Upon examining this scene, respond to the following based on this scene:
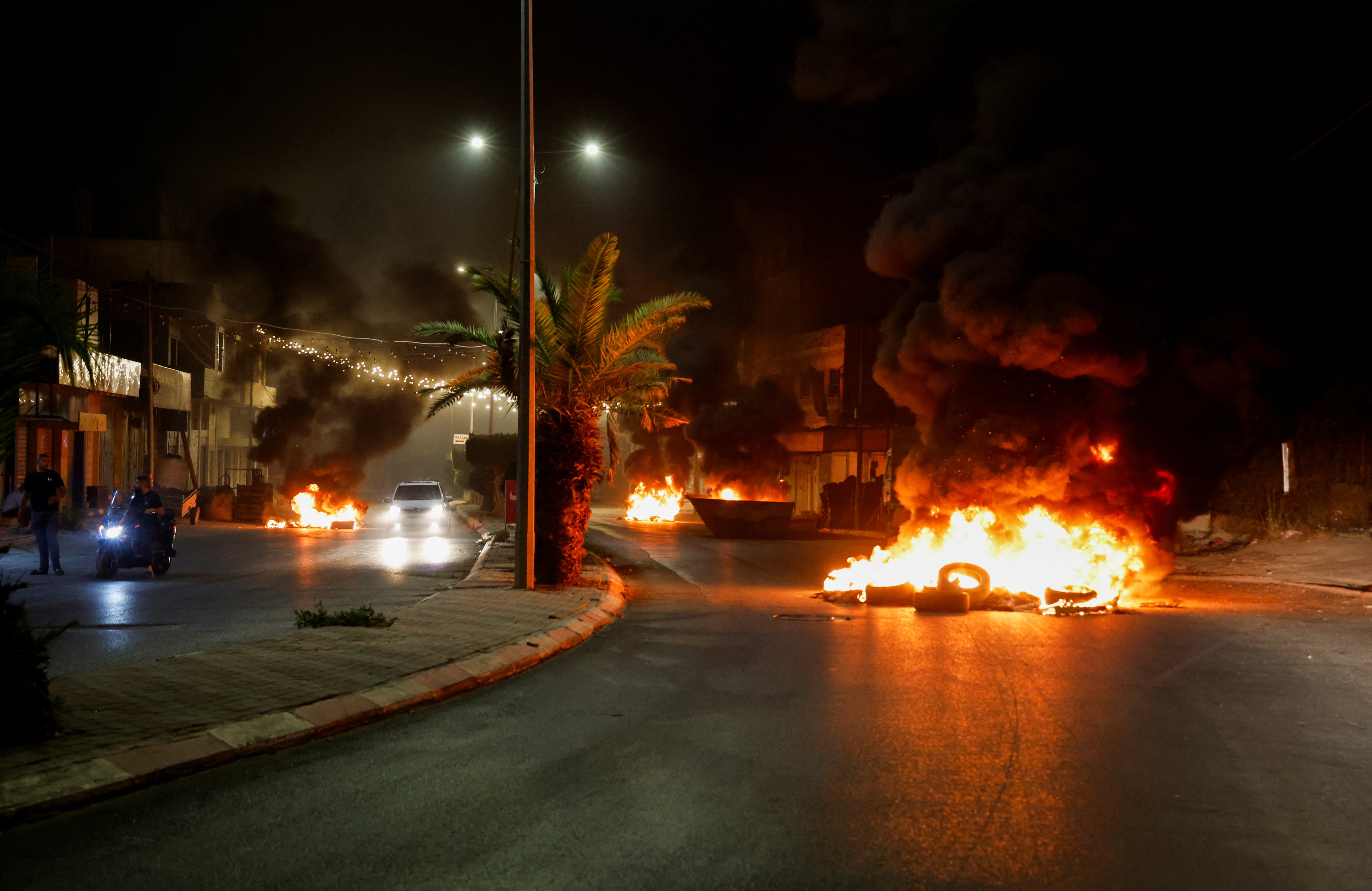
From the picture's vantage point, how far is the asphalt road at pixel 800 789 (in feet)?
13.1

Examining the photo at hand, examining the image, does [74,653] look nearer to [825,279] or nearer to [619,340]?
[619,340]

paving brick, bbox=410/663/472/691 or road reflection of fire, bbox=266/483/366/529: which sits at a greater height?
road reflection of fire, bbox=266/483/366/529

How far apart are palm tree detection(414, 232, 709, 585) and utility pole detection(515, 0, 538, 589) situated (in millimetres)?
579

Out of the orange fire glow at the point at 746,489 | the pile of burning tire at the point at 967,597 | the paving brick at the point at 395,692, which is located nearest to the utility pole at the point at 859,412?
the orange fire glow at the point at 746,489

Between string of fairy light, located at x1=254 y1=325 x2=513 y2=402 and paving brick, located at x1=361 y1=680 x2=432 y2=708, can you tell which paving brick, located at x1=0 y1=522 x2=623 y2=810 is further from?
string of fairy light, located at x1=254 y1=325 x2=513 y2=402

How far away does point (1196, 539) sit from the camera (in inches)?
952

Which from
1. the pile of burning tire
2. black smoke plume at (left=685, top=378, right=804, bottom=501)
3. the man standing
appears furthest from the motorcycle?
black smoke plume at (left=685, top=378, right=804, bottom=501)

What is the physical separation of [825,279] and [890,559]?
3311cm

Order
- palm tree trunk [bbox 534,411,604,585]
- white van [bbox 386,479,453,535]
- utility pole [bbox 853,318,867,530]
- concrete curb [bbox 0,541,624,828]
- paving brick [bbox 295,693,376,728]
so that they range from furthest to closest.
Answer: white van [bbox 386,479,453,535] < utility pole [bbox 853,318,867,530] < palm tree trunk [bbox 534,411,604,585] < paving brick [bbox 295,693,376,728] < concrete curb [bbox 0,541,624,828]

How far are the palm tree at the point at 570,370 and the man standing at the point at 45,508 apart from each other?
587 cm

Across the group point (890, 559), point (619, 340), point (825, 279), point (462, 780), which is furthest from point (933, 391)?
point (825, 279)

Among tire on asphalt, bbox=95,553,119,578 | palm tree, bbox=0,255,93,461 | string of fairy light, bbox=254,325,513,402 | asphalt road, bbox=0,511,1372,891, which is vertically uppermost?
string of fairy light, bbox=254,325,513,402

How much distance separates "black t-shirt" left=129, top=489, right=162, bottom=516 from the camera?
15.5 meters

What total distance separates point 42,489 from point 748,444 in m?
26.1
